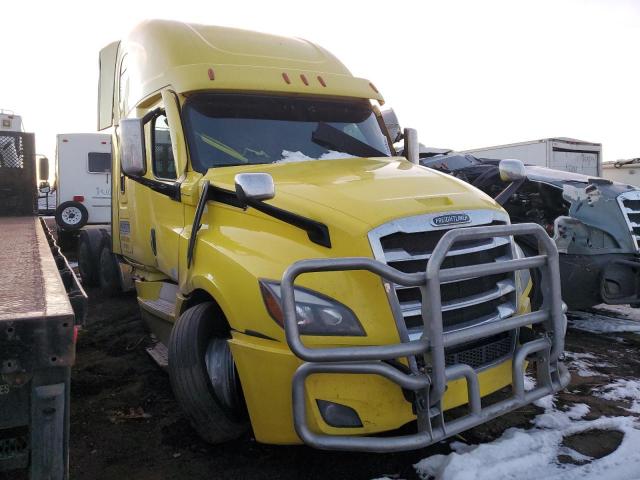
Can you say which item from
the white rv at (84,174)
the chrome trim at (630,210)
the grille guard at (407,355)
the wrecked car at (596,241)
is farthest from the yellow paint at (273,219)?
the white rv at (84,174)

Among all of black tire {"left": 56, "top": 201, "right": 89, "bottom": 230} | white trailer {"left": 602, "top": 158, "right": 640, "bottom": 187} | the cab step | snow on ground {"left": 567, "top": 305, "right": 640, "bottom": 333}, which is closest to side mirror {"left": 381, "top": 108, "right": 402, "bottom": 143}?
the cab step

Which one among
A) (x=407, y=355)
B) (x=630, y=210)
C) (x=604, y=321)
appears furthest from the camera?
(x=604, y=321)

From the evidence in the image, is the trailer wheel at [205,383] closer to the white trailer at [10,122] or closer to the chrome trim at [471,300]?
the chrome trim at [471,300]

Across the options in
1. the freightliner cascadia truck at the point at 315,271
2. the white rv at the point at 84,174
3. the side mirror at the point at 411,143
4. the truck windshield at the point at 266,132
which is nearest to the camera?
the freightliner cascadia truck at the point at 315,271

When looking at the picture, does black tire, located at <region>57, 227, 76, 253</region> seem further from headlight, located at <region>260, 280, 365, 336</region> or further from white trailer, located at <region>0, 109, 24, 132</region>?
headlight, located at <region>260, 280, 365, 336</region>

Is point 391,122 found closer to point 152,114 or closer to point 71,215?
point 152,114

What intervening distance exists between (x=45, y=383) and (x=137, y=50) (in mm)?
4174

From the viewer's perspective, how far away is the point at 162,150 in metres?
4.48

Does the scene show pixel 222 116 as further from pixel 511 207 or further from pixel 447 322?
pixel 511 207

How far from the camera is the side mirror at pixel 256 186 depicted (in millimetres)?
3010

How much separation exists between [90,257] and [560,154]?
10422mm

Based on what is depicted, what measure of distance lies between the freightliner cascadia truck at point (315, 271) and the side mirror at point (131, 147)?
11 mm

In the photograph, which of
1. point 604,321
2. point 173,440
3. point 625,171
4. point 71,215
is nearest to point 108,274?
point 173,440

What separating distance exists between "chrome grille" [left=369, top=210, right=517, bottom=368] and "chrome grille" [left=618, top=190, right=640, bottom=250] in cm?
300
